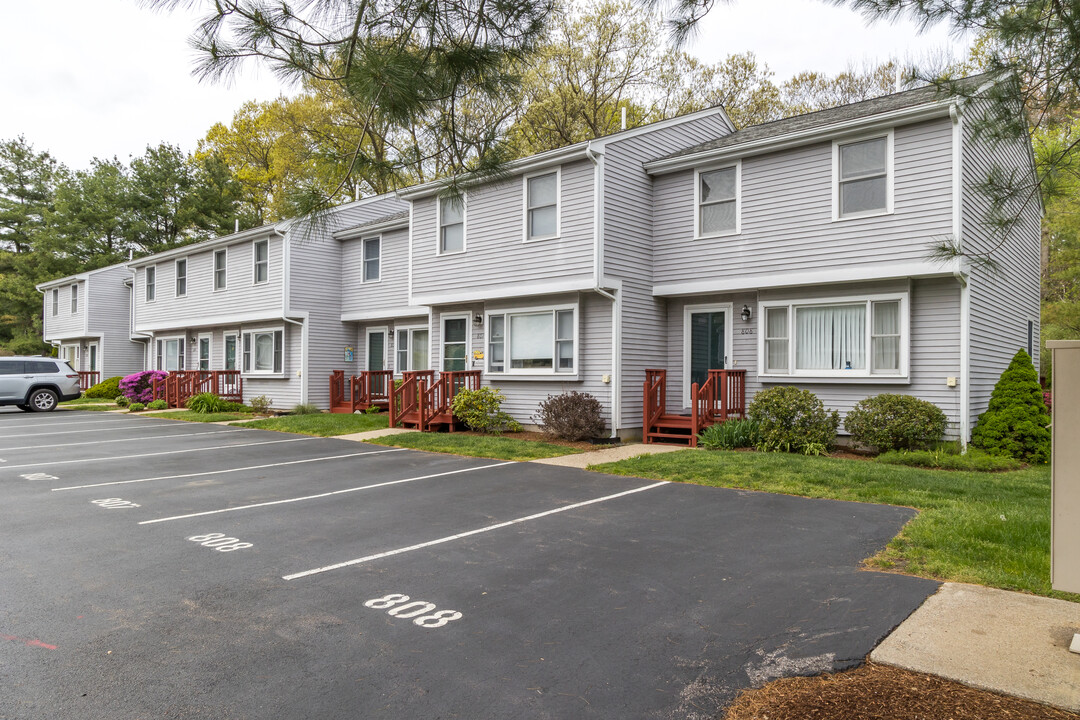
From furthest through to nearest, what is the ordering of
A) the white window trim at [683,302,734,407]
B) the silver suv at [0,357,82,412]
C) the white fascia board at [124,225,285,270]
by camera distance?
the silver suv at [0,357,82,412]
the white fascia board at [124,225,285,270]
the white window trim at [683,302,734,407]

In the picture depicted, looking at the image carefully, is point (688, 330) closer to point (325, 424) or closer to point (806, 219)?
point (806, 219)

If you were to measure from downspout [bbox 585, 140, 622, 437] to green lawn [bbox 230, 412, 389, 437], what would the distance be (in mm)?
5737

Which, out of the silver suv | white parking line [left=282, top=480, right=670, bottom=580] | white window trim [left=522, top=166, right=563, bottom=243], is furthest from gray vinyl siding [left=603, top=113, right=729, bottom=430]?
the silver suv

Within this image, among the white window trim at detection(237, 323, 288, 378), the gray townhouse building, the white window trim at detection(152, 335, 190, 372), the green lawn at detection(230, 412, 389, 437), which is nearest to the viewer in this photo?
the gray townhouse building

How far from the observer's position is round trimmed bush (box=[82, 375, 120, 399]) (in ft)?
86.6

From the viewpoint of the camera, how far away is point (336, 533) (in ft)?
20.6

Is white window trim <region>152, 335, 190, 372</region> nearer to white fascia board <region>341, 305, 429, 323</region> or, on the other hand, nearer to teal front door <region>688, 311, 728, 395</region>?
white fascia board <region>341, 305, 429, 323</region>

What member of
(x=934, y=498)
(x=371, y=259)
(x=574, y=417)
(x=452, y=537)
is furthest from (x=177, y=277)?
(x=934, y=498)

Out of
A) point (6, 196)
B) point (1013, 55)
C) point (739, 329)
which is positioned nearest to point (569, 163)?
→ point (739, 329)

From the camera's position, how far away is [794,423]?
10797 millimetres

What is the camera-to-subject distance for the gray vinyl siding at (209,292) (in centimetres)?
2005

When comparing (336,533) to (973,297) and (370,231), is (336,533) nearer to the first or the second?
(973,297)

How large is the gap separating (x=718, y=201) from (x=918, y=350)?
4.51 m

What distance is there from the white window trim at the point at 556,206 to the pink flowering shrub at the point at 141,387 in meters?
16.3
